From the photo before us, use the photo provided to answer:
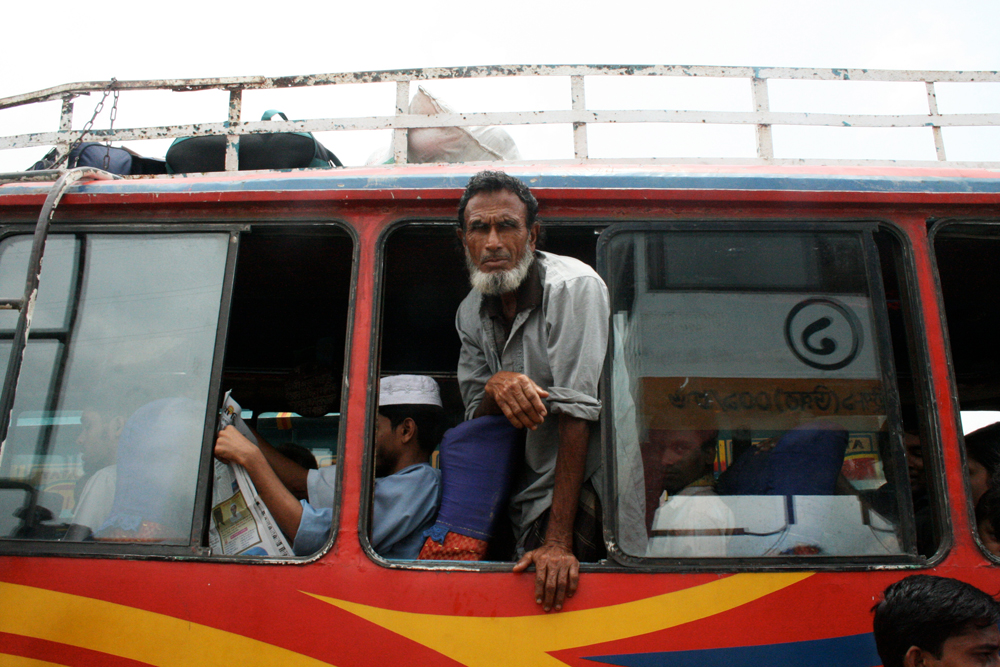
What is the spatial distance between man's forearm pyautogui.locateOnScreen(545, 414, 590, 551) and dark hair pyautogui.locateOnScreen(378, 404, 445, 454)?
0.82m

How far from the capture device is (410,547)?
1952 mm

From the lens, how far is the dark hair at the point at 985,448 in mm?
2135

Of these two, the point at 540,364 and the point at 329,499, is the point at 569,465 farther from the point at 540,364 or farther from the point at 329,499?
the point at 329,499

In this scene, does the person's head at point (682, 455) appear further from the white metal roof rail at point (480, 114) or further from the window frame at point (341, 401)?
the white metal roof rail at point (480, 114)

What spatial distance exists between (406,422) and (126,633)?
1099 millimetres

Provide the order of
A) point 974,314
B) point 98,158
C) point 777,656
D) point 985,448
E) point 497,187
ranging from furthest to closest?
point 974,314 < point 98,158 < point 985,448 < point 497,187 < point 777,656

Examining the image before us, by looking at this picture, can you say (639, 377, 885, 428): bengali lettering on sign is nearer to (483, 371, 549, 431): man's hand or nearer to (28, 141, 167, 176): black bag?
(483, 371, 549, 431): man's hand

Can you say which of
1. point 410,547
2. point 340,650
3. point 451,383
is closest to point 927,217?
point 410,547

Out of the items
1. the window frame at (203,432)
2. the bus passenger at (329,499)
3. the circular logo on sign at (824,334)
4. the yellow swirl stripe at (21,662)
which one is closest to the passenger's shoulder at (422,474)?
the bus passenger at (329,499)

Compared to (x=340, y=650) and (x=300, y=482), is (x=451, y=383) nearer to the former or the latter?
(x=300, y=482)

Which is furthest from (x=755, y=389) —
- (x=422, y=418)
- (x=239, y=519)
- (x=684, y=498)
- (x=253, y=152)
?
(x=253, y=152)

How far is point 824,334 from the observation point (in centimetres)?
187

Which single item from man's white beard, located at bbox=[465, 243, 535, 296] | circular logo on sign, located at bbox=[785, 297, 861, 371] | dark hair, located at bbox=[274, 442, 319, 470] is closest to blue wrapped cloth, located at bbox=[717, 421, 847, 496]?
circular logo on sign, located at bbox=[785, 297, 861, 371]

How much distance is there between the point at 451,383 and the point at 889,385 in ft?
8.02
